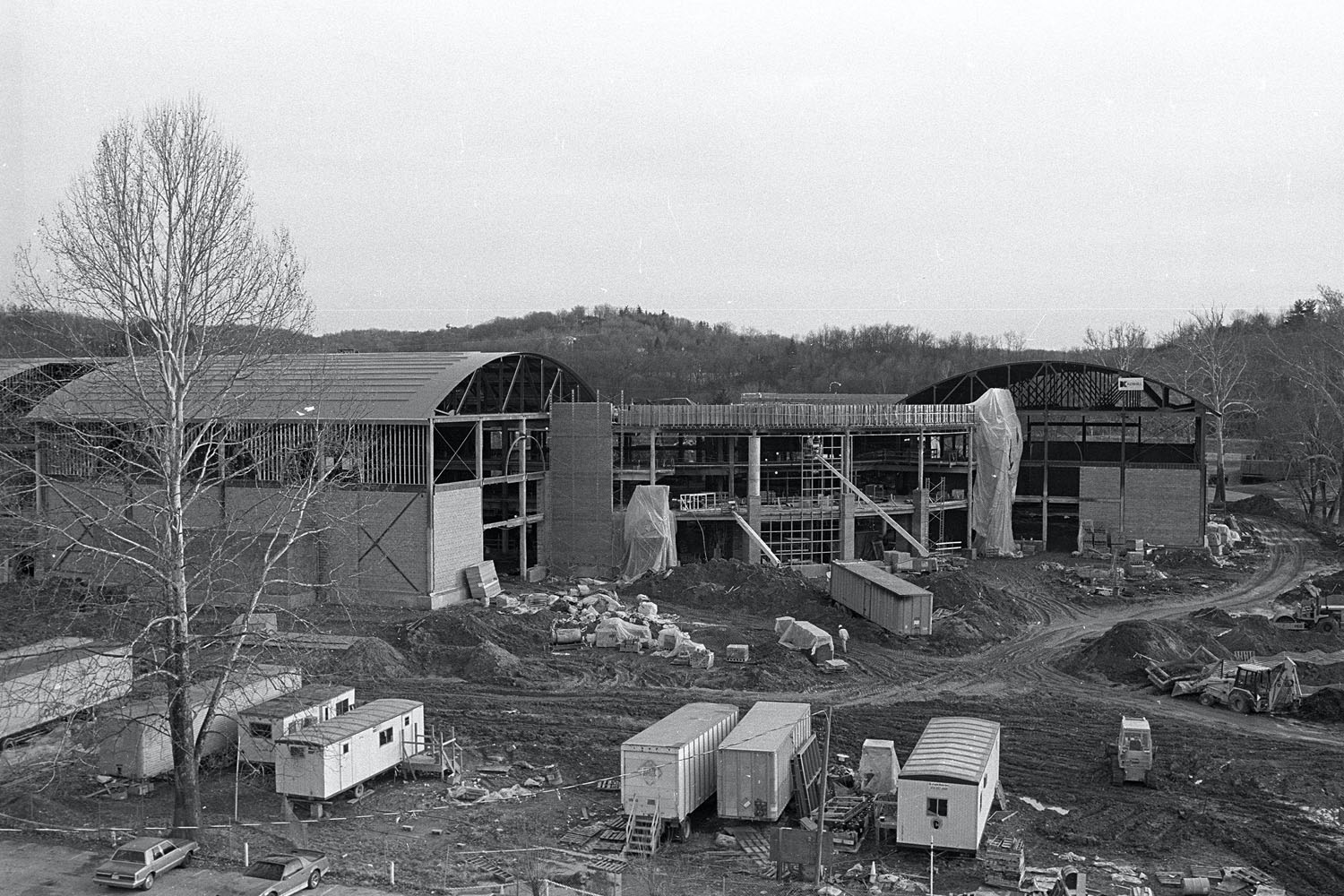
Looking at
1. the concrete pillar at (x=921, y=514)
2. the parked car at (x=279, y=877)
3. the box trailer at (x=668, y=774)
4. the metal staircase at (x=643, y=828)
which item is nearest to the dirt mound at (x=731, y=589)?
the concrete pillar at (x=921, y=514)

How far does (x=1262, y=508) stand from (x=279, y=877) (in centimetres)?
6275

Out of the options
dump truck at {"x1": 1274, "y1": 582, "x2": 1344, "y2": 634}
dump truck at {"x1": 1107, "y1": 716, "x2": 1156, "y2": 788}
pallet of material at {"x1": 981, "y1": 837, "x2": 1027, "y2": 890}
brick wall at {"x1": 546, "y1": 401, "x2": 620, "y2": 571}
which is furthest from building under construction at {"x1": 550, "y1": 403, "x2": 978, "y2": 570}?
pallet of material at {"x1": 981, "y1": 837, "x2": 1027, "y2": 890}

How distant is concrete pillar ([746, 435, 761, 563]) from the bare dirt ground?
13.0 ft

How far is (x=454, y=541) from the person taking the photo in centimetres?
3631

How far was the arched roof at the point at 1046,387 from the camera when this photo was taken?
51.6 m

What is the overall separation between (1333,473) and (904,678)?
5133 centimetres

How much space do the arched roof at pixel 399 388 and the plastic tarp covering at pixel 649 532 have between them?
583cm

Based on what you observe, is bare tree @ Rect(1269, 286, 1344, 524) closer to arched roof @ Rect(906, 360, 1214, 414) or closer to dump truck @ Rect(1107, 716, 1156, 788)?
arched roof @ Rect(906, 360, 1214, 414)

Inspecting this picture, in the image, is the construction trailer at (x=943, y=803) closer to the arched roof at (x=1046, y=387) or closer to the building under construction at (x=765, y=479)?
the building under construction at (x=765, y=479)

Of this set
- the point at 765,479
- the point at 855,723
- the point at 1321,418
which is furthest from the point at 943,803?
the point at 1321,418

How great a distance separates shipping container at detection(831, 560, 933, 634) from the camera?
104ft

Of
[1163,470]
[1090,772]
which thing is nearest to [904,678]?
[1090,772]

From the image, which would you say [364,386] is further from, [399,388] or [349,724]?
[349,724]

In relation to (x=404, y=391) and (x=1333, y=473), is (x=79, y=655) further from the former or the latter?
(x=1333, y=473)
